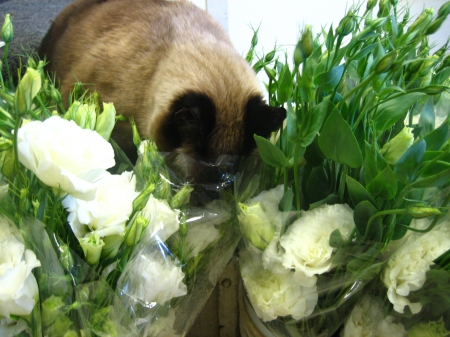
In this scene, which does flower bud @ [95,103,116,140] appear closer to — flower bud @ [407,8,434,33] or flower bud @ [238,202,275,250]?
flower bud @ [238,202,275,250]

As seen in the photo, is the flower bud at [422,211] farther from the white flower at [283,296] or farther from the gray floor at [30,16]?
the gray floor at [30,16]

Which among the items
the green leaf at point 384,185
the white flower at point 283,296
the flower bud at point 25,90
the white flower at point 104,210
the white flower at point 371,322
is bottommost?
the white flower at point 371,322

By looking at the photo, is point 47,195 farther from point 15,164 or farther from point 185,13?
point 185,13

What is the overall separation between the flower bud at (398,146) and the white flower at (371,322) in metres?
Result: 0.19

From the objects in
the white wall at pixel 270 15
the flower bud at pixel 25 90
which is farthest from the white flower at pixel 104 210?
the white wall at pixel 270 15

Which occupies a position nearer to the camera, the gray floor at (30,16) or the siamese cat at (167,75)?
the siamese cat at (167,75)

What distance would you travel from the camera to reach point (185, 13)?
3.48ft

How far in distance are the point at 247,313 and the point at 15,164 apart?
42 centimetres

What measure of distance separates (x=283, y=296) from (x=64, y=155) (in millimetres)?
319

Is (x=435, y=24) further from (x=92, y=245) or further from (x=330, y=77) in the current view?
(x=92, y=245)

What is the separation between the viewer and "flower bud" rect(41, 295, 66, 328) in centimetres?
43

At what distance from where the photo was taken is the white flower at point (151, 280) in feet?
1.59

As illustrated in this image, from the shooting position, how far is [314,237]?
0.50 m

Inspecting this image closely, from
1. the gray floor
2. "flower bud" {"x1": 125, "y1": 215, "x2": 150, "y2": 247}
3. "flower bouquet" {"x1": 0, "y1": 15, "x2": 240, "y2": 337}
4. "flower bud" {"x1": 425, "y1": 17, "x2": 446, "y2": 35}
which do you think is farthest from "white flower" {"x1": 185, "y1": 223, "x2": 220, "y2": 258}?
the gray floor
